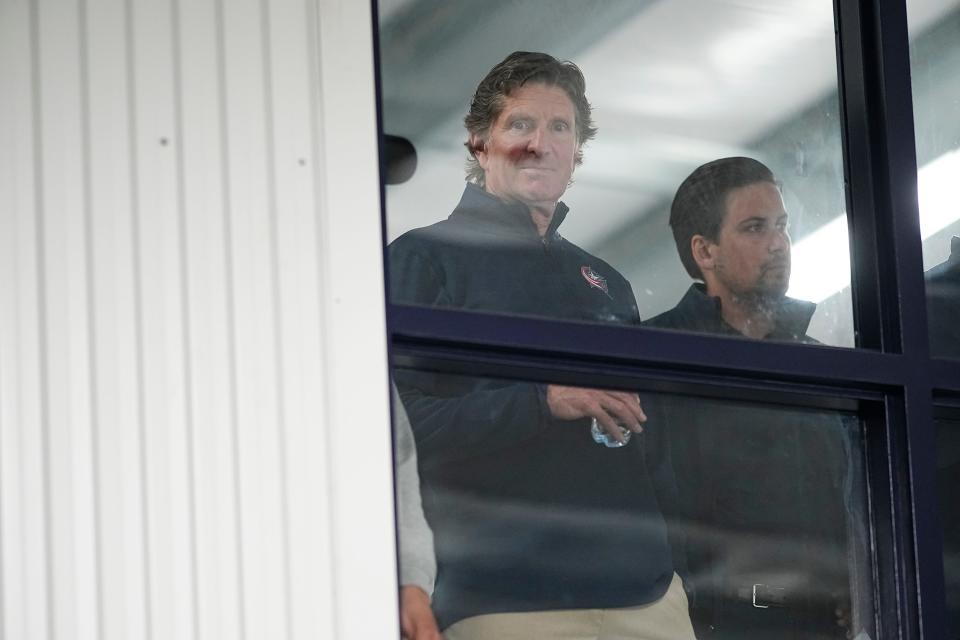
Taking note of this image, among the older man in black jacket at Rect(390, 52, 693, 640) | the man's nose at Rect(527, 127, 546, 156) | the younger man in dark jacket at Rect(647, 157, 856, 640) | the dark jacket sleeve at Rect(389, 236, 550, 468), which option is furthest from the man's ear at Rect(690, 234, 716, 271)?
the dark jacket sleeve at Rect(389, 236, 550, 468)

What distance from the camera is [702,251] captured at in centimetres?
209

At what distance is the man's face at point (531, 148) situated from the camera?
6.43ft

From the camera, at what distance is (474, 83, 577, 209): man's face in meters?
1.96

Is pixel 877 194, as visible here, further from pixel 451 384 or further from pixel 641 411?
pixel 451 384

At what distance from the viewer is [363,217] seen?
1.67m

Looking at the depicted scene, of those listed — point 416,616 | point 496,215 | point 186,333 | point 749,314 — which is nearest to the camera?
point 186,333

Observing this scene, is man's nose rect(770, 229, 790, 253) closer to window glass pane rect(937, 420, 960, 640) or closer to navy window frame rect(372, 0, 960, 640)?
→ navy window frame rect(372, 0, 960, 640)

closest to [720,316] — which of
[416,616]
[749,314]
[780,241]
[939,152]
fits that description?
[749,314]

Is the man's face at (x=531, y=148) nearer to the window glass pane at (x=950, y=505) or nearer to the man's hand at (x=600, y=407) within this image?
the man's hand at (x=600, y=407)

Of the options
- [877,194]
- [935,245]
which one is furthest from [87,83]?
[935,245]

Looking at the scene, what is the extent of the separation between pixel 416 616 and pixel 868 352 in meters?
0.74

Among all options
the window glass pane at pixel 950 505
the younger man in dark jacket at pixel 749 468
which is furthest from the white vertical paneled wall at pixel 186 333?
the window glass pane at pixel 950 505

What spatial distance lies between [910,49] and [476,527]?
41.2 inches

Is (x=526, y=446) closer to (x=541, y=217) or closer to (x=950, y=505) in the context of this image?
(x=541, y=217)
